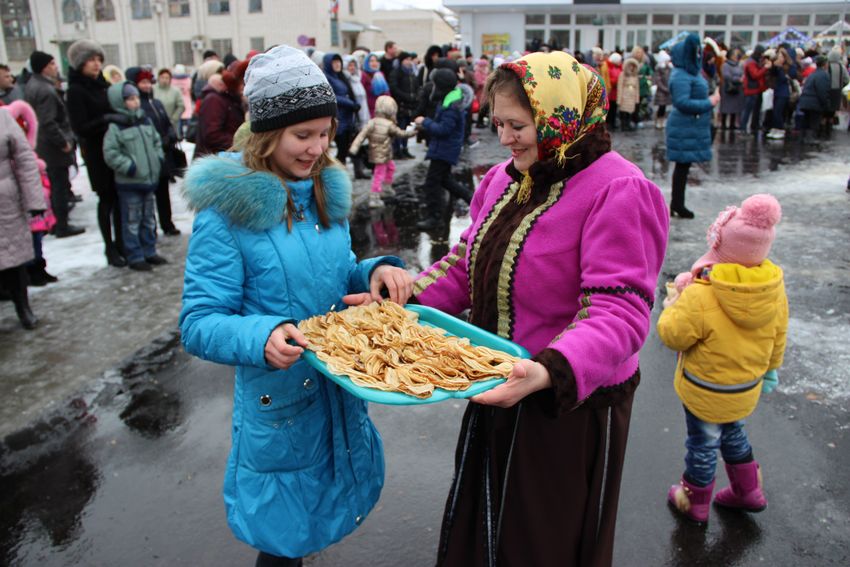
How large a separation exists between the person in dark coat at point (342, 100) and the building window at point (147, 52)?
37425 mm

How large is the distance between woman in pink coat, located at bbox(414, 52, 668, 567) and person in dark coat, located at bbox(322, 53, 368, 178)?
353 inches

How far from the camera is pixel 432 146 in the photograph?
28.8 feet

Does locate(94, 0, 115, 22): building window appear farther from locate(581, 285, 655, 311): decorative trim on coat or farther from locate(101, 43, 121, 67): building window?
locate(581, 285, 655, 311): decorative trim on coat

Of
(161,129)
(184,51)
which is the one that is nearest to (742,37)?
(161,129)

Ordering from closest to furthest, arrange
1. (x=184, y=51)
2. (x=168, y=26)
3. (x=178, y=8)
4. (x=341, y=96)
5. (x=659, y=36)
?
(x=341, y=96), (x=659, y=36), (x=178, y=8), (x=168, y=26), (x=184, y=51)

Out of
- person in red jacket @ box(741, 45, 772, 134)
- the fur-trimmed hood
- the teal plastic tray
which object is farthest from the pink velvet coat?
person in red jacket @ box(741, 45, 772, 134)

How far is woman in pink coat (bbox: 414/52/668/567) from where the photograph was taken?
1803 millimetres

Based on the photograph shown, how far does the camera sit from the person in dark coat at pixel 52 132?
7.92m

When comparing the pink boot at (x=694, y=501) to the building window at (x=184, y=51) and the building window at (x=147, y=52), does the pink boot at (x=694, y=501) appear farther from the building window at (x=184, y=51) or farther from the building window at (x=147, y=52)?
the building window at (x=147, y=52)

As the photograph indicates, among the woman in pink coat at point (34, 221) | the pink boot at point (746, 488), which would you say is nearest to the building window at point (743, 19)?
the woman in pink coat at point (34, 221)

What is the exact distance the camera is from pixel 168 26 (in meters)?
Result: 43.0

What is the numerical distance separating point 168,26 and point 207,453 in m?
45.7

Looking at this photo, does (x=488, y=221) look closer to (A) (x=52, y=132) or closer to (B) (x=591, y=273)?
(B) (x=591, y=273)

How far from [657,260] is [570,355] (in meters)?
0.44
